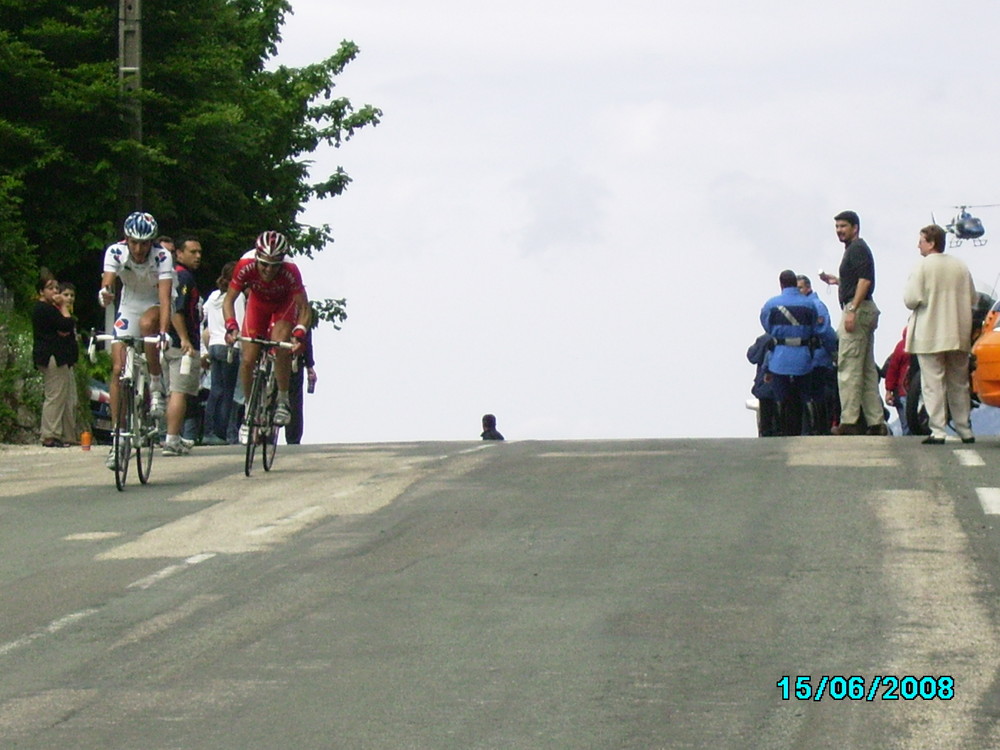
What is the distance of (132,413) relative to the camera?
15062 millimetres

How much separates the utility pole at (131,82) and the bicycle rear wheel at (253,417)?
49.6 feet

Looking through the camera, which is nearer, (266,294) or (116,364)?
(116,364)

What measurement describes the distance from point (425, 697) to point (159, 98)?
2946 centimetres

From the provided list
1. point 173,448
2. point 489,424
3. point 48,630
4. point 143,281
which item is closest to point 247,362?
point 143,281

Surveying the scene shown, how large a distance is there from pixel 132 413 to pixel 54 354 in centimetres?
768

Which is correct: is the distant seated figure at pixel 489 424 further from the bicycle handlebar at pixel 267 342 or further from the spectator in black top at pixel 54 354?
the bicycle handlebar at pixel 267 342

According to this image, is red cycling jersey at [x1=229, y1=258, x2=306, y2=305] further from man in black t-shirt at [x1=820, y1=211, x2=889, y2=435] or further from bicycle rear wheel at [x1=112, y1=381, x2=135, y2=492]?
man in black t-shirt at [x1=820, y1=211, x2=889, y2=435]

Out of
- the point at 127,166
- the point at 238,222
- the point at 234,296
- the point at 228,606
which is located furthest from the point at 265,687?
the point at 238,222

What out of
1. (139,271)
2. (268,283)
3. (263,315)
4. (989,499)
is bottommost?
(989,499)

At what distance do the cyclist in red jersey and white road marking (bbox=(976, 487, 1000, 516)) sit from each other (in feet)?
16.3

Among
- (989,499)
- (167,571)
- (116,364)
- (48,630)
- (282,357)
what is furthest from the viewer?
(282,357)

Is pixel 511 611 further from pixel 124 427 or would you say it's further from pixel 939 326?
pixel 939 326

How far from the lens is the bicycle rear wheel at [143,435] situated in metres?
15.0
